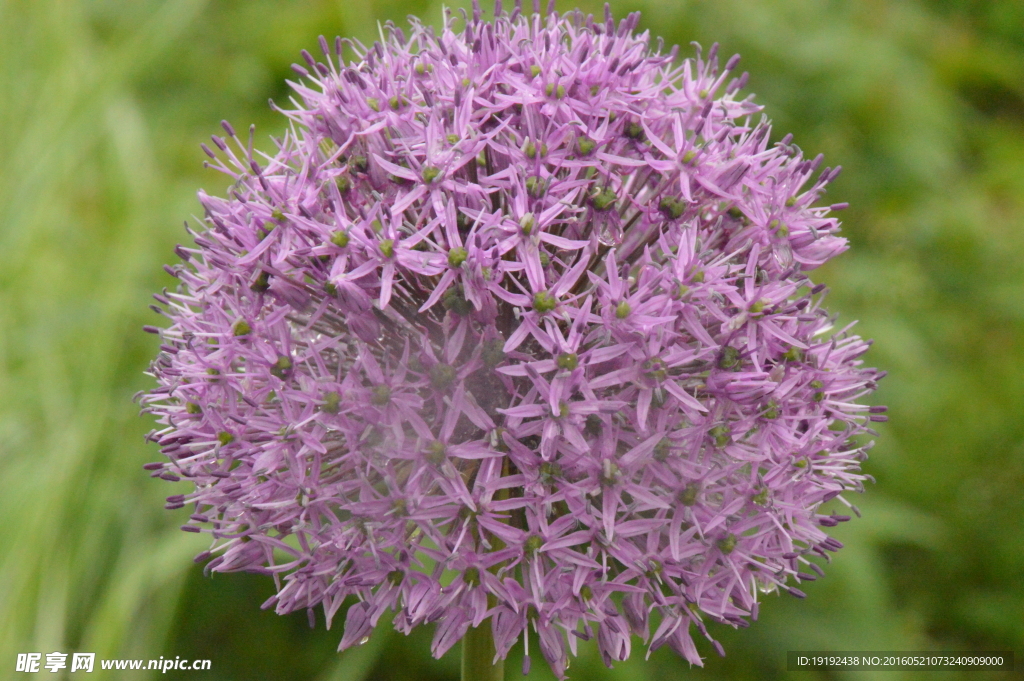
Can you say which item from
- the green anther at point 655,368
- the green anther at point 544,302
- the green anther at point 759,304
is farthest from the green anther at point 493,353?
the green anther at point 759,304

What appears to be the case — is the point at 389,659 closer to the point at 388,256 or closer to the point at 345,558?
the point at 345,558

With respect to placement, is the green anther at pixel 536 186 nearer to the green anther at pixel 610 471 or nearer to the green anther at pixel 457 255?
the green anther at pixel 457 255

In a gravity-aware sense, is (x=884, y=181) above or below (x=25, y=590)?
above

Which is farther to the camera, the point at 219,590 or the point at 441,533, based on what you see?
the point at 219,590

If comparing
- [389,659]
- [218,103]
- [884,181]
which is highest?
[218,103]

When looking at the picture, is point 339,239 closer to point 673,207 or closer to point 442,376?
point 442,376

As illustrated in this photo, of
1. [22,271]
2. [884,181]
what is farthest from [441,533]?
[884,181]
